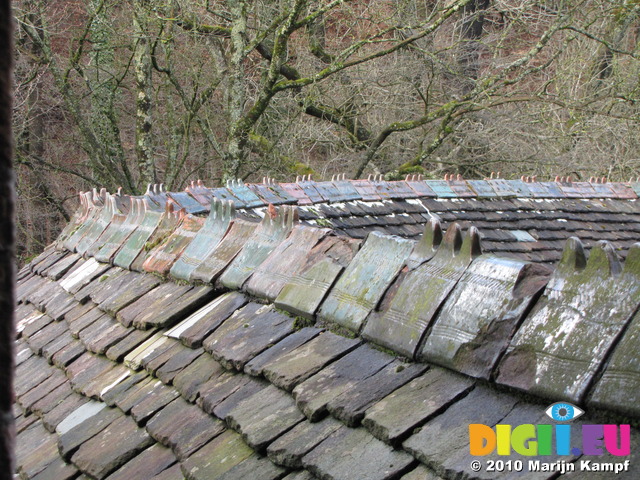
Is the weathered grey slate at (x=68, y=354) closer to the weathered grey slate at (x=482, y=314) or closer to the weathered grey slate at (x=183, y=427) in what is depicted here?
the weathered grey slate at (x=183, y=427)

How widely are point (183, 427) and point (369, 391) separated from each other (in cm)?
78

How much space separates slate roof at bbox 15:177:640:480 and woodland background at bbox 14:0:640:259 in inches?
330

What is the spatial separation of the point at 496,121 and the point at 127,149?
31.0 ft

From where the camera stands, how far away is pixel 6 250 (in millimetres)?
612

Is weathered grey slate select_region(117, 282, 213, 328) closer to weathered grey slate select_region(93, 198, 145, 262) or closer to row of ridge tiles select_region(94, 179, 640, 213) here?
weathered grey slate select_region(93, 198, 145, 262)

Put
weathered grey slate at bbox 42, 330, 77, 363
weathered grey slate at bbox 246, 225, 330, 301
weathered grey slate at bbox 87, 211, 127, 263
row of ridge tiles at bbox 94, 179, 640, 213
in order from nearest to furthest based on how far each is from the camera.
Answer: weathered grey slate at bbox 246, 225, 330, 301, weathered grey slate at bbox 42, 330, 77, 363, weathered grey slate at bbox 87, 211, 127, 263, row of ridge tiles at bbox 94, 179, 640, 213

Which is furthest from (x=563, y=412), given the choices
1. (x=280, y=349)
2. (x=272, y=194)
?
(x=272, y=194)

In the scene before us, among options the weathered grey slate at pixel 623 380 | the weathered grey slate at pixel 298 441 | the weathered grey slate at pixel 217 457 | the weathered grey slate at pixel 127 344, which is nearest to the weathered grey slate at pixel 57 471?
the weathered grey slate at pixel 127 344

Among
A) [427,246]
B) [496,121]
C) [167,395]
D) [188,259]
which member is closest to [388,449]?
[427,246]

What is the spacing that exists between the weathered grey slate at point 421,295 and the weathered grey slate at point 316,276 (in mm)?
365

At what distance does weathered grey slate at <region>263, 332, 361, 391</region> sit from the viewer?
6.91 feet

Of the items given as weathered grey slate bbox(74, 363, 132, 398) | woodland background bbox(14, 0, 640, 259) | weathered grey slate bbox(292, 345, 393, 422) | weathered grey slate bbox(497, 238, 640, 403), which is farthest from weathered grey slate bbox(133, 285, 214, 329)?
woodland background bbox(14, 0, 640, 259)

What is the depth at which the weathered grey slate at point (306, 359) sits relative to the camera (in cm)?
211

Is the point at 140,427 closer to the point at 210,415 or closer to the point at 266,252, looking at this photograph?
the point at 210,415
